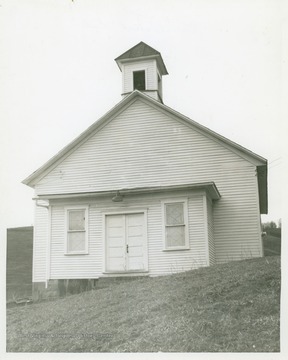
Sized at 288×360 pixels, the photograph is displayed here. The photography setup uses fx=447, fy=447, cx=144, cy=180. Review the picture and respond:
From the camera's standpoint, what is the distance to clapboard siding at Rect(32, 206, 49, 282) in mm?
15367

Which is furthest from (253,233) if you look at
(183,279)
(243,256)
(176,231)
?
(183,279)

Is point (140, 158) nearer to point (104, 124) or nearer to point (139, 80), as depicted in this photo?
point (104, 124)

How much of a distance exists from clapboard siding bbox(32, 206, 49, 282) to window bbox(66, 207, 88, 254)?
49.6 inches

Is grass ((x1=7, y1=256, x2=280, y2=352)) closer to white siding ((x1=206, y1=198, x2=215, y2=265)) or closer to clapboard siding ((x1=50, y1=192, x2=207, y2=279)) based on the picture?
clapboard siding ((x1=50, y1=192, x2=207, y2=279))

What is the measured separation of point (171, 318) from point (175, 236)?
519 cm

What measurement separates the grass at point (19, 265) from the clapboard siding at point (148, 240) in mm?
1642

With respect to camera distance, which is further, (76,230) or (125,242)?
(76,230)

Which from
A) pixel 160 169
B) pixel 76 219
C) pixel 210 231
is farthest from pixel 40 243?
pixel 210 231

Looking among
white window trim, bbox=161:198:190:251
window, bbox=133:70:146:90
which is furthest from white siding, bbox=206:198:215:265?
window, bbox=133:70:146:90

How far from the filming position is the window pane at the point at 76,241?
14.3 m

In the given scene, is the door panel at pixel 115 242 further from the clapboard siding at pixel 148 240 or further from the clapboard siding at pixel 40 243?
the clapboard siding at pixel 40 243

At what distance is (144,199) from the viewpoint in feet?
45.3

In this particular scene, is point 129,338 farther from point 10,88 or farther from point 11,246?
point 11,246

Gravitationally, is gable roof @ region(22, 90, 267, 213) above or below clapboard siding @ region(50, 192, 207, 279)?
above
